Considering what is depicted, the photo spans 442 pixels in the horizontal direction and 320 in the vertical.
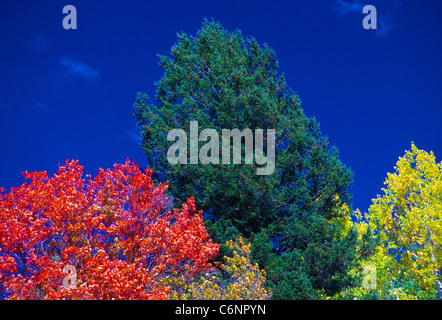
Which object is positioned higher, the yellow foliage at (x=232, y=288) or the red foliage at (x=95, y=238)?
the red foliage at (x=95, y=238)

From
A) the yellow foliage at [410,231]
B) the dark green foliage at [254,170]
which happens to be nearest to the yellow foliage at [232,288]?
the dark green foliage at [254,170]

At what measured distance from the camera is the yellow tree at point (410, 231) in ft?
56.1

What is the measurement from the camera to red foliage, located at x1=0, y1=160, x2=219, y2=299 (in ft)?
40.3

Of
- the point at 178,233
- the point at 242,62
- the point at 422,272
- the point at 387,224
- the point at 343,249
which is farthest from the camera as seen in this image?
the point at 242,62

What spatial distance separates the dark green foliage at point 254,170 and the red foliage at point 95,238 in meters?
2.31

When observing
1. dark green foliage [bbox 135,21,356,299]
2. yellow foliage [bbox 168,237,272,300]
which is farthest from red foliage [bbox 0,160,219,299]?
dark green foliage [bbox 135,21,356,299]

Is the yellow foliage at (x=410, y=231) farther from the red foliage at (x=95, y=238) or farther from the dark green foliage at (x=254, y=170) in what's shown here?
the red foliage at (x=95, y=238)

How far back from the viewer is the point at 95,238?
14156mm

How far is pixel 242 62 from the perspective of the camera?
2106 cm

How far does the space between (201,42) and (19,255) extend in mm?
15746

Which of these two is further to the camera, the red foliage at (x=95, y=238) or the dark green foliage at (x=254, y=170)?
the dark green foliage at (x=254, y=170)

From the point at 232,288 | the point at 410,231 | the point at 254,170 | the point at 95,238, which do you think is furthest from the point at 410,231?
the point at 95,238
